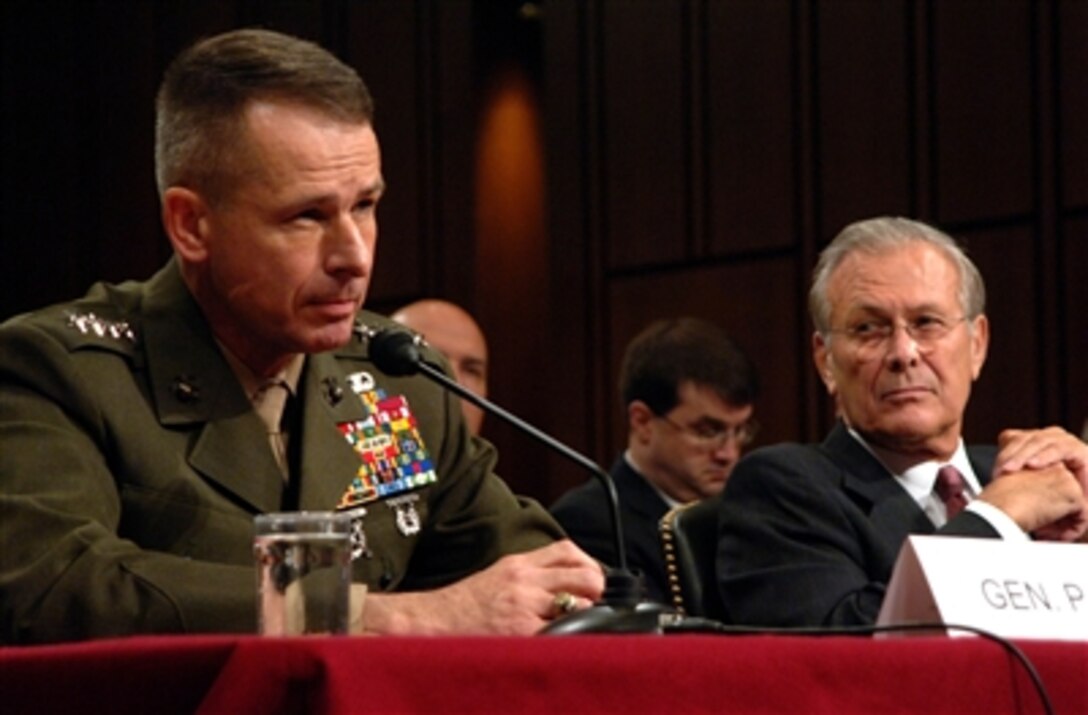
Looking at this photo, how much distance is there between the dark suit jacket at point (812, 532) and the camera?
302 centimetres

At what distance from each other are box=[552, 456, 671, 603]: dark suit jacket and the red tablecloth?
2.94 metres

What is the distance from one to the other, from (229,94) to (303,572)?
3.15 ft

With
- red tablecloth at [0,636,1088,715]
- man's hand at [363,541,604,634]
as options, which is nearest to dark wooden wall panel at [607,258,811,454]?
man's hand at [363,541,604,634]

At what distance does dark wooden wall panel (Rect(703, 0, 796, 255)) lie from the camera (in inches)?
255

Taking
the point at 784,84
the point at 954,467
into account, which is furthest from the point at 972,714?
the point at 784,84

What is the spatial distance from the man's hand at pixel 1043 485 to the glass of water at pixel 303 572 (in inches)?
55.4

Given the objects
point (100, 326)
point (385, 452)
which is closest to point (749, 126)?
point (385, 452)

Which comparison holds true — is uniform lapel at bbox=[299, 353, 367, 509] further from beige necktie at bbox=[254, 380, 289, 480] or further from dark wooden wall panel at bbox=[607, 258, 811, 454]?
dark wooden wall panel at bbox=[607, 258, 811, 454]

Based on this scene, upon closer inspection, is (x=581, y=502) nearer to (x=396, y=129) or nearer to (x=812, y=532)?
(x=812, y=532)

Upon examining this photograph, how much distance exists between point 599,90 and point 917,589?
5.24m

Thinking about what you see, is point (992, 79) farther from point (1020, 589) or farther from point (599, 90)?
point (1020, 589)

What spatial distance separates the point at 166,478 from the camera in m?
2.49

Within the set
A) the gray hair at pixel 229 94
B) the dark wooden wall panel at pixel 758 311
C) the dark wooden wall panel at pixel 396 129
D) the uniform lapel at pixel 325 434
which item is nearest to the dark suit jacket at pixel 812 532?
the uniform lapel at pixel 325 434

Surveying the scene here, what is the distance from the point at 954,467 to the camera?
10.9 ft
